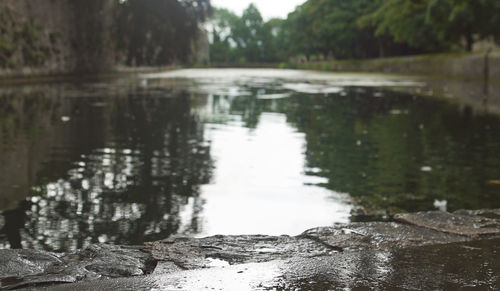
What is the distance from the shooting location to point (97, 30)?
Answer: 87.9 feet

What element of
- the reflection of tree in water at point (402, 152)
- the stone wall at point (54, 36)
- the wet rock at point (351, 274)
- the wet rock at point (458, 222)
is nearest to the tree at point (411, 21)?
the stone wall at point (54, 36)

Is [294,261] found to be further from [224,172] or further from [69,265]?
[224,172]

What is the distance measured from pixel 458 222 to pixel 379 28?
32.8m

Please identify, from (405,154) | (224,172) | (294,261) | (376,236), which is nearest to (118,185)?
(224,172)

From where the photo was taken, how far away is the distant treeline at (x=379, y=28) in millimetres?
23906

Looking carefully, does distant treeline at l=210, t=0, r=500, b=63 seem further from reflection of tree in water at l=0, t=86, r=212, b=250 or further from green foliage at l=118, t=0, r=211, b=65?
reflection of tree in water at l=0, t=86, r=212, b=250

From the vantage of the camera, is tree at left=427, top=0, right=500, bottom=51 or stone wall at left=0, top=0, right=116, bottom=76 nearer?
stone wall at left=0, top=0, right=116, bottom=76

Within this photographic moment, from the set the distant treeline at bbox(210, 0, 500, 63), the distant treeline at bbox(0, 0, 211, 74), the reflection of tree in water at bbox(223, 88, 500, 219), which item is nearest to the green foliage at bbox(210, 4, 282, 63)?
the distant treeline at bbox(210, 0, 500, 63)

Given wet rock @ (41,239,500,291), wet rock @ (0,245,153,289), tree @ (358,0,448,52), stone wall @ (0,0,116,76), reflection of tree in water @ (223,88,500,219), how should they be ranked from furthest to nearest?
tree @ (358,0,448,52) < stone wall @ (0,0,116,76) < reflection of tree in water @ (223,88,500,219) < wet rock @ (0,245,153,289) < wet rock @ (41,239,500,291)

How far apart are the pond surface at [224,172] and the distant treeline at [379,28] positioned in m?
15.9

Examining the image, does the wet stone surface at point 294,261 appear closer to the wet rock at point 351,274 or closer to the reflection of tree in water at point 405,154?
the wet rock at point 351,274

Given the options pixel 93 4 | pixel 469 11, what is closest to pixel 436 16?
pixel 469 11

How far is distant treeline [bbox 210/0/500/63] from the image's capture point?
23.9 metres

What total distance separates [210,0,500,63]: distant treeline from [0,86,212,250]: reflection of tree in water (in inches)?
700
